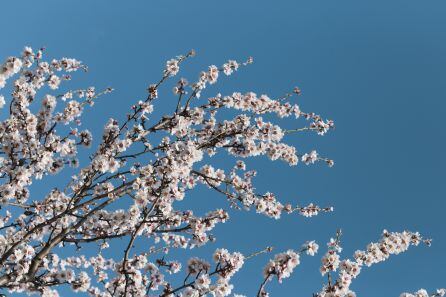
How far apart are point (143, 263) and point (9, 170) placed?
3892 millimetres

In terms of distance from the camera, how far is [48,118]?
1135 centimetres

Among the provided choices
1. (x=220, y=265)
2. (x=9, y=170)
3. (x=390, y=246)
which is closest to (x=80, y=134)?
(x=9, y=170)

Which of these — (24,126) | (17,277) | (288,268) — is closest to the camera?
(288,268)

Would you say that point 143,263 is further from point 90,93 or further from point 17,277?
point 90,93

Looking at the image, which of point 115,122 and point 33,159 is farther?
point 115,122

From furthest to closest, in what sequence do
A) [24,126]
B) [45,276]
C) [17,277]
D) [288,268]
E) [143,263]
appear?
[24,126], [45,276], [143,263], [17,277], [288,268]

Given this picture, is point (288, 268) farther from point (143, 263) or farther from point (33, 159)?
point (33, 159)

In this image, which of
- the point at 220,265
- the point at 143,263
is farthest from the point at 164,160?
the point at 220,265

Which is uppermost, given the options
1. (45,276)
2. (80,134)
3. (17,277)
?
(80,134)

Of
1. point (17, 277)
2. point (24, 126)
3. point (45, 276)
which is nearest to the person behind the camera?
point (17, 277)

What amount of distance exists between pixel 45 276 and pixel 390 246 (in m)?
7.43

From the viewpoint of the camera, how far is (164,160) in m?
9.67

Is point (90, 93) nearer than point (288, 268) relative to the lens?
A: No

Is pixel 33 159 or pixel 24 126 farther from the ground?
pixel 24 126
